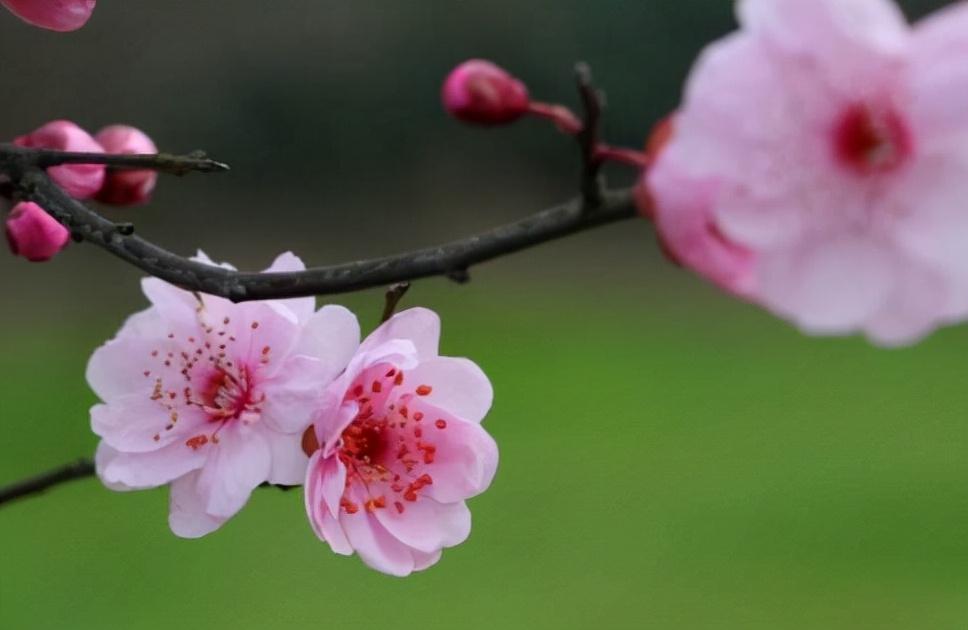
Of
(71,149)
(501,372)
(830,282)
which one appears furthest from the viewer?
(501,372)

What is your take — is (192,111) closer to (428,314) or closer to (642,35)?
(642,35)

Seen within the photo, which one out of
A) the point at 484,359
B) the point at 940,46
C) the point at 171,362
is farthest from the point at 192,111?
the point at 940,46

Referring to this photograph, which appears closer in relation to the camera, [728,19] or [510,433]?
[510,433]

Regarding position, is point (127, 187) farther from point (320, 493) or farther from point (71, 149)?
point (320, 493)

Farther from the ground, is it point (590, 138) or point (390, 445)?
point (590, 138)

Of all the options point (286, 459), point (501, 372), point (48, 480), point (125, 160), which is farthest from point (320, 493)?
point (501, 372)

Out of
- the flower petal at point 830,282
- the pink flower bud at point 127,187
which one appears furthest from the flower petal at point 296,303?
the flower petal at point 830,282

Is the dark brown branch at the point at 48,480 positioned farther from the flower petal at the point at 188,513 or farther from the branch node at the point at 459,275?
the branch node at the point at 459,275

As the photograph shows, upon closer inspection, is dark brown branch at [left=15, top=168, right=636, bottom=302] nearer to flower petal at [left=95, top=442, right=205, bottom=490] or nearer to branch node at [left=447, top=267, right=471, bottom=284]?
branch node at [left=447, top=267, right=471, bottom=284]
